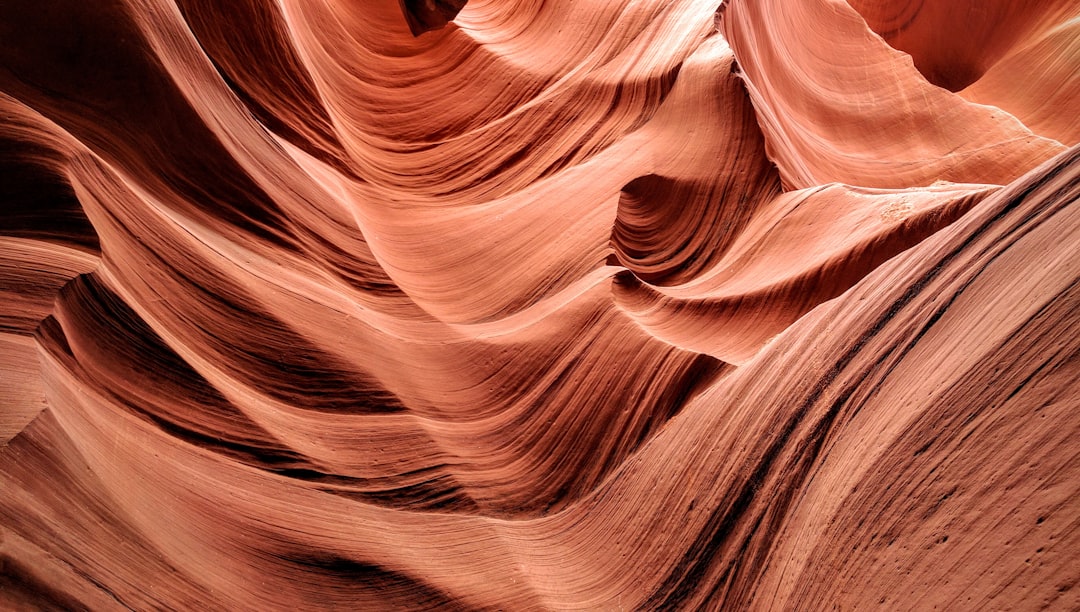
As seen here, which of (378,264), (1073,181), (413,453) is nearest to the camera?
(1073,181)

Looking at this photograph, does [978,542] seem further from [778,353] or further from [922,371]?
[778,353]

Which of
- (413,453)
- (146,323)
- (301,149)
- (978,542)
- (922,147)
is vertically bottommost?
(146,323)

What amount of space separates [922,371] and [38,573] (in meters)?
1.20

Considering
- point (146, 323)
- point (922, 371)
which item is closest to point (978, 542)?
point (922, 371)

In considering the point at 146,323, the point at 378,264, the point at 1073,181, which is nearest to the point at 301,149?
the point at 378,264

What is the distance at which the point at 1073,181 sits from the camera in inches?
40.5

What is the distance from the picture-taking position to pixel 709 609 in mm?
1188

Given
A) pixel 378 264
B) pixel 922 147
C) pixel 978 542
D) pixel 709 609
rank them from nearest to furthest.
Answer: pixel 978 542 → pixel 709 609 → pixel 378 264 → pixel 922 147

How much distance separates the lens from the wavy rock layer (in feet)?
3.35

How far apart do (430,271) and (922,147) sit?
204 centimetres

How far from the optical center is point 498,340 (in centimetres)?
179

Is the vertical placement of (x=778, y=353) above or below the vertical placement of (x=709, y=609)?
above

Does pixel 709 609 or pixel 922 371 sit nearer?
pixel 922 371

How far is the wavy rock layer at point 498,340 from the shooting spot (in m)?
1.02
